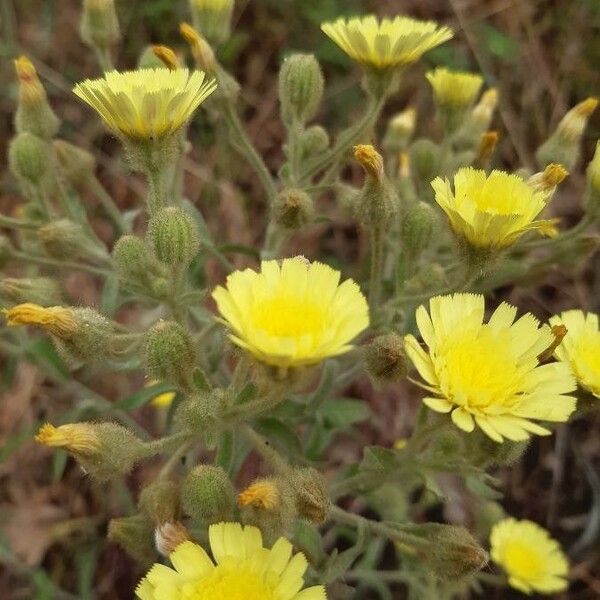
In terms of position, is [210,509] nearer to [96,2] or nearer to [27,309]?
[27,309]

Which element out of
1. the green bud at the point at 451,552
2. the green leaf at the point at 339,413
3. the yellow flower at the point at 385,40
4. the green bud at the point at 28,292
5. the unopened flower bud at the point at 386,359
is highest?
the yellow flower at the point at 385,40

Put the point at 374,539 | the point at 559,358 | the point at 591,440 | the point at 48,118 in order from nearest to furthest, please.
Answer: the point at 559,358 → the point at 48,118 → the point at 374,539 → the point at 591,440

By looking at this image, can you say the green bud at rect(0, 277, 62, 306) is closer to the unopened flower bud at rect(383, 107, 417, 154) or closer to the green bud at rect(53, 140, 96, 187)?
the green bud at rect(53, 140, 96, 187)

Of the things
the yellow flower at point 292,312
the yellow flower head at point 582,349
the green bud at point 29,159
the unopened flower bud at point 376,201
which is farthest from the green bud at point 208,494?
the green bud at point 29,159

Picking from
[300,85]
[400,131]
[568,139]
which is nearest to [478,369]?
[300,85]

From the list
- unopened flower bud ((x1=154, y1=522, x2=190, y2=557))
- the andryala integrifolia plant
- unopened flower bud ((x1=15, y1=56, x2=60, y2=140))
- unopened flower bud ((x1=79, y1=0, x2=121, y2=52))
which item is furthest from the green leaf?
unopened flower bud ((x1=79, y1=0, x2=121, y2=52))

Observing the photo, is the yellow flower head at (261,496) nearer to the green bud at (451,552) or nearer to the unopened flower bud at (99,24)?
the green bud at (451,552)

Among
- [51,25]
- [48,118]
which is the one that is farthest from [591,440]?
[51,25]
